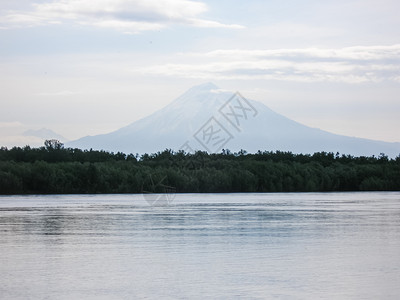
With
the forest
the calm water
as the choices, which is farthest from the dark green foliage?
the calm water

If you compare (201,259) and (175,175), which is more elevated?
(175,175)

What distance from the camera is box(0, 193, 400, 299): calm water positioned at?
1486cm

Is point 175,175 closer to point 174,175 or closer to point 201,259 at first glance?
point 174,175

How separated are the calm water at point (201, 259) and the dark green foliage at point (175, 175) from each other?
3897 cm

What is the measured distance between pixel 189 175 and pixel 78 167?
36.4 feet

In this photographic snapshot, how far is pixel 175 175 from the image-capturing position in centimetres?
7538

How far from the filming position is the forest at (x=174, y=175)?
2800 inches

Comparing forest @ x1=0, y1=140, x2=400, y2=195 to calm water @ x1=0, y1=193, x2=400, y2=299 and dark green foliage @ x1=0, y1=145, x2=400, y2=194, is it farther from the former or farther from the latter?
calm water @ x1=0, y1=193, x2=400, y2=299

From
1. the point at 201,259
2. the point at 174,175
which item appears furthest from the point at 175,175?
the point at 201,259

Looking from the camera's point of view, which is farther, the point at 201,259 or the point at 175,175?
the point at 175,175

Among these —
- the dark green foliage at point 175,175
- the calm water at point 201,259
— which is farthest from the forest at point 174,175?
the calm water at point 201,259

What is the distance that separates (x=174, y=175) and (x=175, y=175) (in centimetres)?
26

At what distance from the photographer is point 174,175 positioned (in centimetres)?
7512

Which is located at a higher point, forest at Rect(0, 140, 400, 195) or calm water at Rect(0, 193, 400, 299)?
forest at Rect(0, 140, 400, 195)
